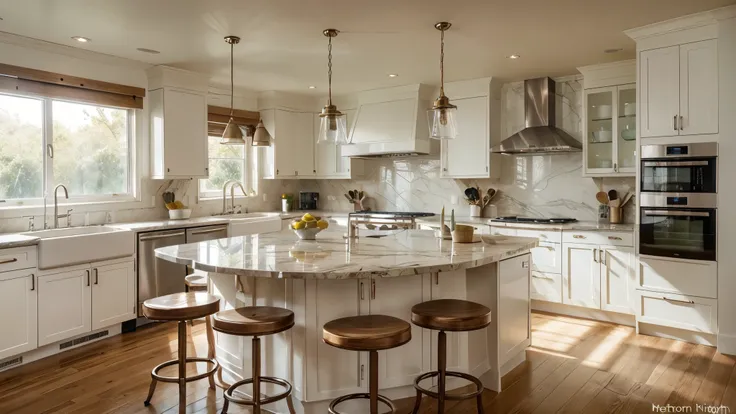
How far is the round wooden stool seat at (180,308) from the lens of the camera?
272 centimetres

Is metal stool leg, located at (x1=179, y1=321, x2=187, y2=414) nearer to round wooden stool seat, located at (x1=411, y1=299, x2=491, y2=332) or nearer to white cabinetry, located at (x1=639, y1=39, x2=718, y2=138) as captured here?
round wooden stool seat, located at (x1=411, y1=299, x2=491, y2=332)

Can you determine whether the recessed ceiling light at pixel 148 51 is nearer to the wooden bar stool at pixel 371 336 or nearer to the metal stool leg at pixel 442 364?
the wooden bar stool at pixel 371 336

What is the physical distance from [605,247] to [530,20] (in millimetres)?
2236

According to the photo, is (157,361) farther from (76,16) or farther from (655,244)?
(655,244)

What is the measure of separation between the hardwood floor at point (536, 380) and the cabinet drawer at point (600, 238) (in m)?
0.83

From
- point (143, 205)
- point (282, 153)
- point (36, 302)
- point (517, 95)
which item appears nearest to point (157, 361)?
point (36, 302)

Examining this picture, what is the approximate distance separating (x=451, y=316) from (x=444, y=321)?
0.15 ft

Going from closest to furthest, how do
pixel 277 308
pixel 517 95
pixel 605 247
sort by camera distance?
pixel 277 308 < pixel 605 247 < pixel 517 95

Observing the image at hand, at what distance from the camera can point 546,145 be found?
509cm

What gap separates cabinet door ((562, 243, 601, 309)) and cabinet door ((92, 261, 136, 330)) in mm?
4083

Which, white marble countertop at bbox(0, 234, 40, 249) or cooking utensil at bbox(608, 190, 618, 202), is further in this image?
cooking utensil at bbox(608, 190, 618, 202)

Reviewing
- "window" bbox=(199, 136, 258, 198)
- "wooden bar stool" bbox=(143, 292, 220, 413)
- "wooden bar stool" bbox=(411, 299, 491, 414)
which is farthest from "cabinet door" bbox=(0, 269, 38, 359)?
"wooden bar stool" bbox=(411, 299, 491, 414)

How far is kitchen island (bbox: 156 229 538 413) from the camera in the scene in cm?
261

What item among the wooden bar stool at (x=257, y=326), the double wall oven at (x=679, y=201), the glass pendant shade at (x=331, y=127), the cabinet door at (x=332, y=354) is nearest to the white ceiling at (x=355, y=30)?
the glass pendant shade at (x=331, y=127)
